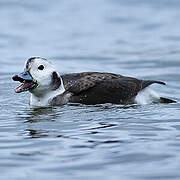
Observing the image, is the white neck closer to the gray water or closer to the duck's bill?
the gray water

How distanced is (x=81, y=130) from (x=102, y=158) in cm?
131

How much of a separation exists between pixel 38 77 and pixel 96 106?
923 mm

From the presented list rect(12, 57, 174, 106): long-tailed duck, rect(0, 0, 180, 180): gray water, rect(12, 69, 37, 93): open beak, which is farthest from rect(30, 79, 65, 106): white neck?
rect(12, 69, 37, 93): open beak

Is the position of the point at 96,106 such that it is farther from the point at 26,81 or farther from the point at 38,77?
the point at 26,81

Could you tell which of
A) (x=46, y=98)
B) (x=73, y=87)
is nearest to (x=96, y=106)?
(x=73, y=87)

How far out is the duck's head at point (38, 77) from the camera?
10.0 m

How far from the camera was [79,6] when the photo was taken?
67.5 ft

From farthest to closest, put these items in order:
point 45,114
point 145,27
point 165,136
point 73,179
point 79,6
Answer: point 79,6, point 145,27, point 45,114, point 165,136, point 73,179

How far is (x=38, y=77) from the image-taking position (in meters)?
10.1

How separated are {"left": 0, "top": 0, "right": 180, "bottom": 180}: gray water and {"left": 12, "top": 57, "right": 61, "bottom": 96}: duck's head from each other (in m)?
0.31

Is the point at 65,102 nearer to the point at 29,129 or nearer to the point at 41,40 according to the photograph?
the point at 29,129

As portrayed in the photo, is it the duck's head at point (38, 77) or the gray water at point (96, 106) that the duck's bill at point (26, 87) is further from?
the gray water at point (96, 106)

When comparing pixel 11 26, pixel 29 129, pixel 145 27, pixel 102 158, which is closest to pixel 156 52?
pixel 145 27

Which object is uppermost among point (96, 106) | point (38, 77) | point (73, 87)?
point (38, 77)
